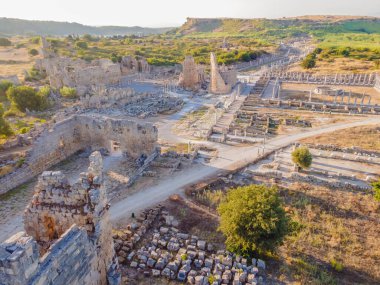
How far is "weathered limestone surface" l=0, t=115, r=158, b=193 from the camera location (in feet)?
77.0

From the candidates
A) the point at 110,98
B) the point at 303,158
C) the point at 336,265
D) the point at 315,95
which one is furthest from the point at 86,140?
the point at 315,95

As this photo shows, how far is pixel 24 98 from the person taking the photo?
124ft

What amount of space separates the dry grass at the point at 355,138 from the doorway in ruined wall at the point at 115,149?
60.7 ft

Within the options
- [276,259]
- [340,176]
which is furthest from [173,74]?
[276,259]

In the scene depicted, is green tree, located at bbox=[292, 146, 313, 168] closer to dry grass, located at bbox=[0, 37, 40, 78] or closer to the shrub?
the shrub

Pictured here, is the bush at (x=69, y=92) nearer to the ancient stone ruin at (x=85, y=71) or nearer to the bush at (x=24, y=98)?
the ancient stone ruin at (x=85, y=71)

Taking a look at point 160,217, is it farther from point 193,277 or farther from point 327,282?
point 327,282

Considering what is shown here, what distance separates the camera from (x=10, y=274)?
22.7 feet

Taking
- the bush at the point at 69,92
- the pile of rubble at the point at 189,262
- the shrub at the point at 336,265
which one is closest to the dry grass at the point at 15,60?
the bush at the point at 69,92

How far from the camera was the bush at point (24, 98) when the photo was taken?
124 ft

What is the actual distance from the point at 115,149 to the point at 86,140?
301cm

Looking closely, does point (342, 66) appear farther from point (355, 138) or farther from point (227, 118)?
Result: point (227, 118)

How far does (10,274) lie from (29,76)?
60851 millimetres

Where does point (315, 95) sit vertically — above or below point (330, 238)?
above
